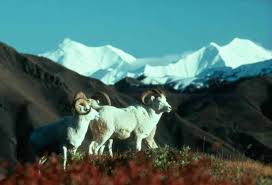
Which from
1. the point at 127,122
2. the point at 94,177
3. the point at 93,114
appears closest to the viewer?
the point at 94,177

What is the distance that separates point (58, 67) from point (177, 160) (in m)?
179

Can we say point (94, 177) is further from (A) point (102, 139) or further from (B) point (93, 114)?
(A) point (102, 139)

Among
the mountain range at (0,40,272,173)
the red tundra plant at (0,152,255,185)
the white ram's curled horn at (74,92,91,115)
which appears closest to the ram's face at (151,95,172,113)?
the white ram's curled horn at (74,92,91,115)

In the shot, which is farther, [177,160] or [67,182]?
[177,160]

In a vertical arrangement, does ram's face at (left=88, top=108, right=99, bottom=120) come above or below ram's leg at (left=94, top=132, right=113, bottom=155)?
above

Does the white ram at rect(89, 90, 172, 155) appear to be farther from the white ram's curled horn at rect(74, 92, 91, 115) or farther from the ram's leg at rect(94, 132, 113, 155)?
the white ram's curled horn at rect(74, 92, 91, 115)

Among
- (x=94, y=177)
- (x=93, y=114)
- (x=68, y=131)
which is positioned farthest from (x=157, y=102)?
(x=94, y=177)

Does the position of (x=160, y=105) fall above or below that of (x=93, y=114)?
above

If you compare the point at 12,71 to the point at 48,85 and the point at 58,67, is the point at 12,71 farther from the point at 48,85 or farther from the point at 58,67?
the point at 58,67

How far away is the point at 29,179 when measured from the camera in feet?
28.9

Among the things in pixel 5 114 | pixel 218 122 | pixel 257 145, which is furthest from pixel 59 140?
pixel 218 122

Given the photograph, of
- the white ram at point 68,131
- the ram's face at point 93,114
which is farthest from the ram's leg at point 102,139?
the white ram at point 68,131

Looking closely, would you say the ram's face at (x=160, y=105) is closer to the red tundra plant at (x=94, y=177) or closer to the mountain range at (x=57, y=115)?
the red tundra plant at (x=94, y=177)

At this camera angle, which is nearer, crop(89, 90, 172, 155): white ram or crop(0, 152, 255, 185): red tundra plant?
crop(0, 152, 255, 185): red tundra plant
